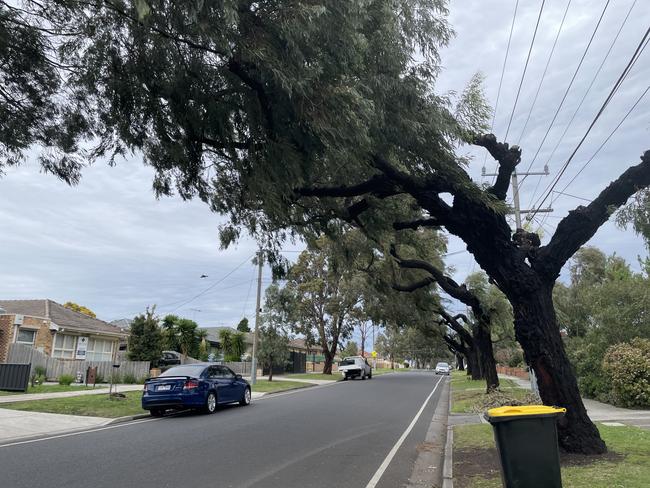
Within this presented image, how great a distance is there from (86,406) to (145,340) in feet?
50.8

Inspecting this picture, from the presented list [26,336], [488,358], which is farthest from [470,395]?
[26,336]

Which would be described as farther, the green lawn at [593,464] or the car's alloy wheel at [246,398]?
the car's alloy wheel at [246,398]

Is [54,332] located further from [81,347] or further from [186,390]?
[186,390]

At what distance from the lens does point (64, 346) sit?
95.6 ft

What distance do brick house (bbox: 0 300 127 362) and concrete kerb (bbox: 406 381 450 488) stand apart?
71.4ft

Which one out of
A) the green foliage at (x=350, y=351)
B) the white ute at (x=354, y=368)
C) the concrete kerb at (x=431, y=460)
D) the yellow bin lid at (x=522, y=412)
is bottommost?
the concrete kerb at (x=431, y=460)

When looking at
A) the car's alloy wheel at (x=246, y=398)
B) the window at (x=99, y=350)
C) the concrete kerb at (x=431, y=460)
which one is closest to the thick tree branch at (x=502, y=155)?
the concrete kerb at (x=431, y=460)

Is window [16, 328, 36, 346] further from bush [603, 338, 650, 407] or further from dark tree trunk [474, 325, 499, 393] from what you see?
bush [603, 338, 650, 407]

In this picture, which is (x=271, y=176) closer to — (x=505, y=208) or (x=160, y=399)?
(x=505, y=208)

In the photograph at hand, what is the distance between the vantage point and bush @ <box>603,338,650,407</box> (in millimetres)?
15469

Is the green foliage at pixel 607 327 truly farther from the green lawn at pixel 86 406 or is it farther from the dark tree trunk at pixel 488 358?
the green lawn at pixel 86 406

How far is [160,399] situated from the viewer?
1410 cm

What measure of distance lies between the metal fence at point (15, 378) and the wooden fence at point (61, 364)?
4.69 m

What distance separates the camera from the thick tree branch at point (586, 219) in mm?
8164
